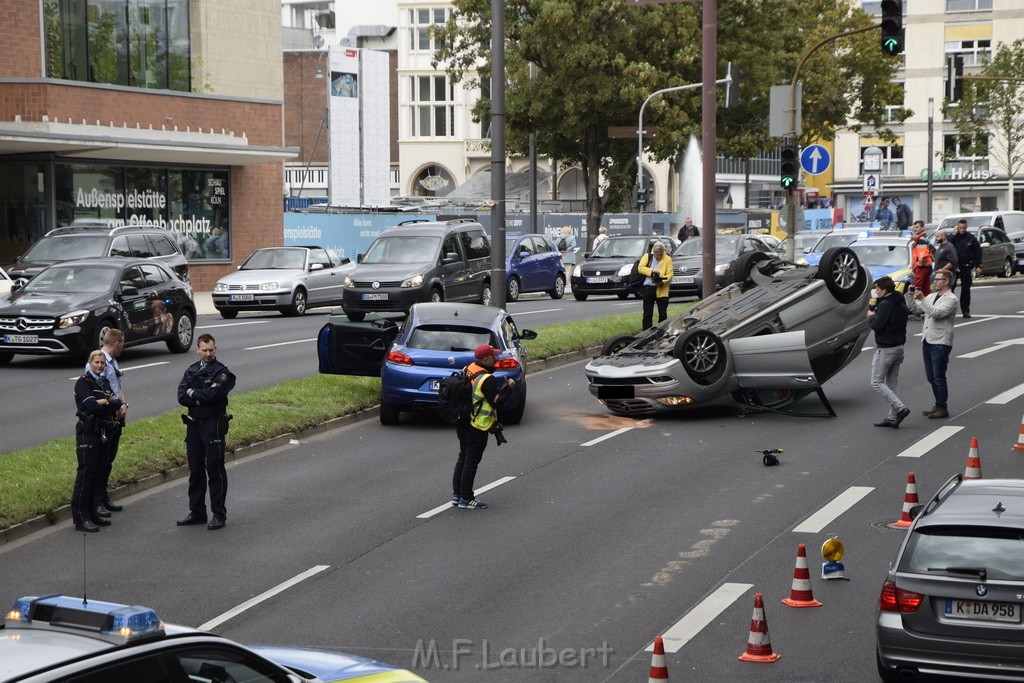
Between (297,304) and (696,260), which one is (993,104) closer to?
(696,260)

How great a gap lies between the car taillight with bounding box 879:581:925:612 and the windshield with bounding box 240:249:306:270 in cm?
2670

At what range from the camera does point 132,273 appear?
→ 2341 cm

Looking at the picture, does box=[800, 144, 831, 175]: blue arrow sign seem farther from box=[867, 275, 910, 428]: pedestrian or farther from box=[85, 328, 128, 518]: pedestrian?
A: box=[85, 328, 128, 518]: pedestrian

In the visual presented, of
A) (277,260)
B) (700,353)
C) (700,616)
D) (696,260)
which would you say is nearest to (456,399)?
(700,616)

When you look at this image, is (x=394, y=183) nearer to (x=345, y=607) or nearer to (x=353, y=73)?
(x=353, y=73)

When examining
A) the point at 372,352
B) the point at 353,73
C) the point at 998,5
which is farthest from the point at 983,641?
the point at 998,5

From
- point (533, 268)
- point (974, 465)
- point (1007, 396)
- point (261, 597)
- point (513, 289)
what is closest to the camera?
point (261, 597)

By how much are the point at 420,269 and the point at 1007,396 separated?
13.3 meters

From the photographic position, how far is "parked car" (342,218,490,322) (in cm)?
2870

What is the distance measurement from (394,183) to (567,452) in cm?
8166

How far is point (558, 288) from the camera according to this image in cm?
3894

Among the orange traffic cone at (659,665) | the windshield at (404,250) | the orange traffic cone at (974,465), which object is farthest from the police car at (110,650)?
the windshield at (404,250)

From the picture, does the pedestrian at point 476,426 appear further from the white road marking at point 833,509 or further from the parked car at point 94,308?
the parked car at point 94,308

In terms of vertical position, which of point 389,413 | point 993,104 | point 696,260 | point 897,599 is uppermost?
point 993,104
